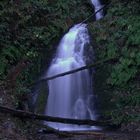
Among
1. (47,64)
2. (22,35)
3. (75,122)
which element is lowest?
(75,122)

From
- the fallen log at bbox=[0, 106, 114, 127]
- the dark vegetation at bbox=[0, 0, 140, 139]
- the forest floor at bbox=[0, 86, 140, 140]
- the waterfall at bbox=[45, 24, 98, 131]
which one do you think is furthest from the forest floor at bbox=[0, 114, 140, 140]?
the waterfall at bbox=[45, 24, 98, 131]

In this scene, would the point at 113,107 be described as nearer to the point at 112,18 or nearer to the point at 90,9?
the point at 112,18

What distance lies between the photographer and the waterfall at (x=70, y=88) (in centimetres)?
1404

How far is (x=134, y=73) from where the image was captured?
1398 cm

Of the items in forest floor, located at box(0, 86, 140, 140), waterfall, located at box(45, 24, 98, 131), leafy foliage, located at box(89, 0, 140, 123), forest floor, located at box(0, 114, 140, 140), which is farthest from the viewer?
waterfall, located at box(45, 24, 98, 131)

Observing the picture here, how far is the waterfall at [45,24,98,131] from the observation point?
14.0 metres

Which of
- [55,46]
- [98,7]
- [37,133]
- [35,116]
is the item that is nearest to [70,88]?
[55,46]

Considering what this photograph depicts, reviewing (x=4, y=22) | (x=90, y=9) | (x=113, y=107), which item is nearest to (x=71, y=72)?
(x=113, y=107)

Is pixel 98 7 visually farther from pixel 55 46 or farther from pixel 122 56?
pixel 122 56

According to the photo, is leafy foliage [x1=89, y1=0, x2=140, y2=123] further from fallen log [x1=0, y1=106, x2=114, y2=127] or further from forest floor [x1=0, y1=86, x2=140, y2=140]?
fallen log [x1=0, y1=106, x2=114, y2=127]

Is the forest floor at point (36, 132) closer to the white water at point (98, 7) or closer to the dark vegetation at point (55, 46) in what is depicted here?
the dark vegetation at point (55, 46)

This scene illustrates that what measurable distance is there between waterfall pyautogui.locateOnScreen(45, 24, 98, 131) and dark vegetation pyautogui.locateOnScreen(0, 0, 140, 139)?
1.12ft

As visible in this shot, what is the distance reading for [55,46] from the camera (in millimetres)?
16000

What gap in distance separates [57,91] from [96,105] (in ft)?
4.97
